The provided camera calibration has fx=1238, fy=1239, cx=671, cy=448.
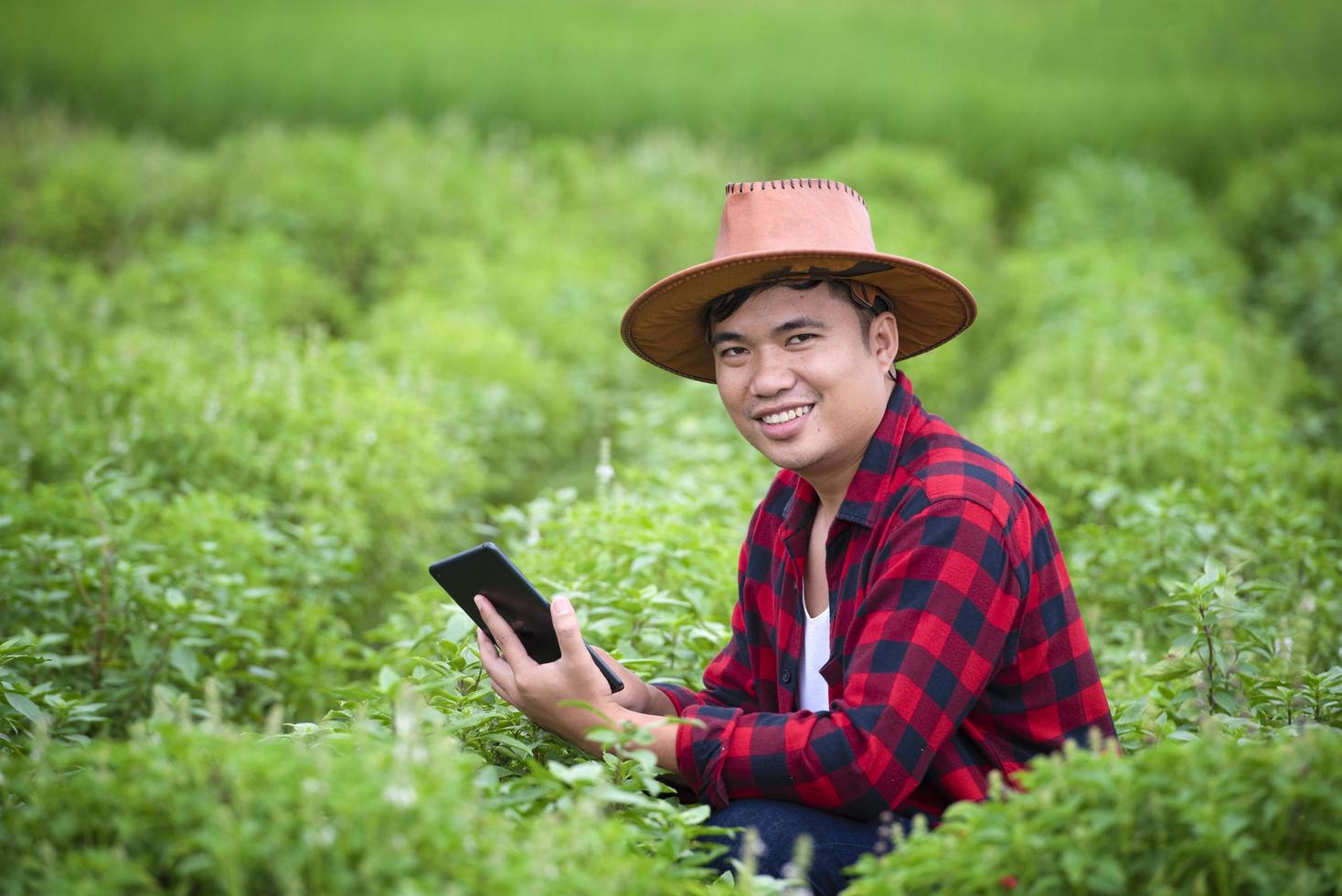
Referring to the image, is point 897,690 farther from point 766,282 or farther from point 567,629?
point 766,282

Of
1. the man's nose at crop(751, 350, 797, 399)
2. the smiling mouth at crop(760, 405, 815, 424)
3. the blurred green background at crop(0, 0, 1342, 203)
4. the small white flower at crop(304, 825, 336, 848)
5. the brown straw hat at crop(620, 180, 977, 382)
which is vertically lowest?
the small white flower at crop(304, 825, 336, 848)

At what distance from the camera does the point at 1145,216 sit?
11.5m

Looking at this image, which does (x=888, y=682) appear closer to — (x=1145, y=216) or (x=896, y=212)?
(x=896, y=212)

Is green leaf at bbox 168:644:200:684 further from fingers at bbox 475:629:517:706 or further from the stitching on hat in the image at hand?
the stitching on hat

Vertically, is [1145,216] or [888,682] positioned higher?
[1145,216]

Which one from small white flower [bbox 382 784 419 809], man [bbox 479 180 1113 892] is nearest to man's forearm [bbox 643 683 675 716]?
man [bbox 479 180 1113 892]

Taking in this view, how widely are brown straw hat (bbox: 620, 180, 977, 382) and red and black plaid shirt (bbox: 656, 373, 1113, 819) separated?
213 millimetres

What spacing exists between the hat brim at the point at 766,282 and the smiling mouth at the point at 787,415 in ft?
0.79

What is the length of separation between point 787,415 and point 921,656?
0.53 m

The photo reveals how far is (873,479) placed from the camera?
7.25 feet

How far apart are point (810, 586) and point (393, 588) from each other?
2.41 meters

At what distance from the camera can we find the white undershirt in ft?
7.56


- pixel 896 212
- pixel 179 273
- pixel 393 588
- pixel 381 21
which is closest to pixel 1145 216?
Answer: pixel 896 212

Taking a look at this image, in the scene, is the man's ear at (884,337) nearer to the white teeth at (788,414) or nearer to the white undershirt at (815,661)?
the white teeth at (788,414)
